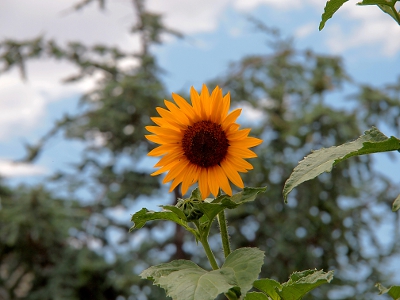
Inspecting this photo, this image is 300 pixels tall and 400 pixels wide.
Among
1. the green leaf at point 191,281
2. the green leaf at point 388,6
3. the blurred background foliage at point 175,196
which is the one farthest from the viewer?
the blurred background foliage at point 175,196

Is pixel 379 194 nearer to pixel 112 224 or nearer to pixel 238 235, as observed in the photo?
pixel 238 235

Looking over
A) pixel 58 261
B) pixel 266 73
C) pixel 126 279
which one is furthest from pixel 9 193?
pixel 266 73

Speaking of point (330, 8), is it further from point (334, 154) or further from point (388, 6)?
point (334, 154)

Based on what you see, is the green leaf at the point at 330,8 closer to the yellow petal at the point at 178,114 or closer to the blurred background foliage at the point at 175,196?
the yellow petal at the point at 178,114

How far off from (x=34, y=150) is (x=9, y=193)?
1.46ft

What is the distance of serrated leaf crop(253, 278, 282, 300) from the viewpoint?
669 millimetres

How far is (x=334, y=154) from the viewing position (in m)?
0.69

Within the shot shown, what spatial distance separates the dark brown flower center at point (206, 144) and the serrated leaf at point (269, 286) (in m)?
0.26

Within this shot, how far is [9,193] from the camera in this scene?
460cm

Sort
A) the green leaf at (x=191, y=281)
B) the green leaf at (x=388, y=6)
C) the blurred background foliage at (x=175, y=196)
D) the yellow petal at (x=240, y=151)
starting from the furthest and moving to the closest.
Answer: the blurred background foliage at (x=175, y=196)
the yellow petal at (x=240, y=151)
the green leaf at (x=388, y=6)
the green leaf at (x=191, y=281)

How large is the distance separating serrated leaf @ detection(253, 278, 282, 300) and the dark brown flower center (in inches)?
10.4

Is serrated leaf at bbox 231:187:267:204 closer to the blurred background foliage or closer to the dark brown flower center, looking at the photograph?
the dark brown flower center

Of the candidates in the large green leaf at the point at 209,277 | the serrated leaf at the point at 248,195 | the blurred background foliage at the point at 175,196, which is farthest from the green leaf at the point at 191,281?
the blurred background foliage at the point at 175,196

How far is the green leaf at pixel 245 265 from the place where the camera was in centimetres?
63
